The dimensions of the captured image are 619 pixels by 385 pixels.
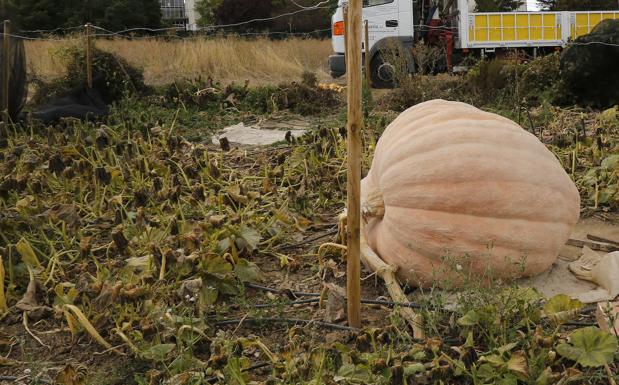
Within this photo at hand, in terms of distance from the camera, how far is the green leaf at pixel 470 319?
7.77 ft

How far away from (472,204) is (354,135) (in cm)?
63

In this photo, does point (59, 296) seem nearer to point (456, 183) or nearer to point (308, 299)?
point (308, 299)

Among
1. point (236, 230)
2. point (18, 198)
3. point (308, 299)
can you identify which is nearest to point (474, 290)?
point (308, 299)

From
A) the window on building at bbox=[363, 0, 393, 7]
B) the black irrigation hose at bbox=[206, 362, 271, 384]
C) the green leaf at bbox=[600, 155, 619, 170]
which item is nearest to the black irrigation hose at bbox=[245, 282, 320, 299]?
the black irrigation hose at bbox=[206, 362, 271, 384]

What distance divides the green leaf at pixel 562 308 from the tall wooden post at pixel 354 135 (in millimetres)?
622

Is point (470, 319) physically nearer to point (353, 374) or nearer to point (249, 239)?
point (353, 374)

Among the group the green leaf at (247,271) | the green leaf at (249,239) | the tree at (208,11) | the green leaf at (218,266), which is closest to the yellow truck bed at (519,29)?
the green leaf at (249,239)

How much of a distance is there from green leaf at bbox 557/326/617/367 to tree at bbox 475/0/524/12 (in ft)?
80.4

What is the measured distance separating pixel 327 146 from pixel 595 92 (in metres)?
4.51

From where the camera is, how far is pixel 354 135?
2.45 metres

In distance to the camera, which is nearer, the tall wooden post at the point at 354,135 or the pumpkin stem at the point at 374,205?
the tall wooden post at the point at 354,135

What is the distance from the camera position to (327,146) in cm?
508

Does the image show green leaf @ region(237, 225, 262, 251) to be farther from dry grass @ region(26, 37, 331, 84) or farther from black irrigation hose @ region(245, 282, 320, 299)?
dry grass @ region(26, 37, 331, 84)

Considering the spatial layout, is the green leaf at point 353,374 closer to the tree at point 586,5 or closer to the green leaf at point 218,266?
the green leaf at point 218,266
